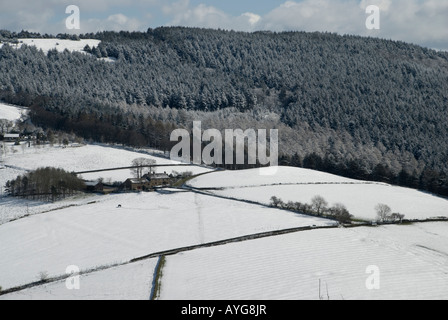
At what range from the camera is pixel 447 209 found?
55750 mm

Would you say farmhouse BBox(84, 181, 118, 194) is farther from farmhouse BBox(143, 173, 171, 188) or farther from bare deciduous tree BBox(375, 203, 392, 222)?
bare deciduous tree BBox(375, 203, 392, 222)

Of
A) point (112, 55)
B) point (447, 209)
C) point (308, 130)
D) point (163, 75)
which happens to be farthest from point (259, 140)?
point (112, 55)

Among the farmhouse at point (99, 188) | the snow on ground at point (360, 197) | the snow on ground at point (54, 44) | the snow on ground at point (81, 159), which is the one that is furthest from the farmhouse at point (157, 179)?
the snow on ground at point (54, 44)

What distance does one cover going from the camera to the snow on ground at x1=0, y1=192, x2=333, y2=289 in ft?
126

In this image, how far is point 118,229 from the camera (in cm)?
4538

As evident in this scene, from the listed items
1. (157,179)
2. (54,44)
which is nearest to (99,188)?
(157,179)

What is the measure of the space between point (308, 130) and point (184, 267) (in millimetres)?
102281

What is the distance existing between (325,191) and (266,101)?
98.5 m

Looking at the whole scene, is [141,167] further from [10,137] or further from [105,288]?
[105,288]

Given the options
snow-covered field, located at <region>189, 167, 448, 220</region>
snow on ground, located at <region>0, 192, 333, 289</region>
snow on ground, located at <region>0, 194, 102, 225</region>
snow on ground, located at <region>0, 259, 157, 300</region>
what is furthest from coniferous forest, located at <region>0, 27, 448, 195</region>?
snow on ground, located at <region>0, 259, 157, 300</region>

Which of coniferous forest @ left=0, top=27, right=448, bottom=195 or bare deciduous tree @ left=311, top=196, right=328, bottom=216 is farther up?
coniferous forest @ left=0, top=27, right=448, bottom=195

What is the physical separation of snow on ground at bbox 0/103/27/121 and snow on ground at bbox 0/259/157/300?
79446mm
